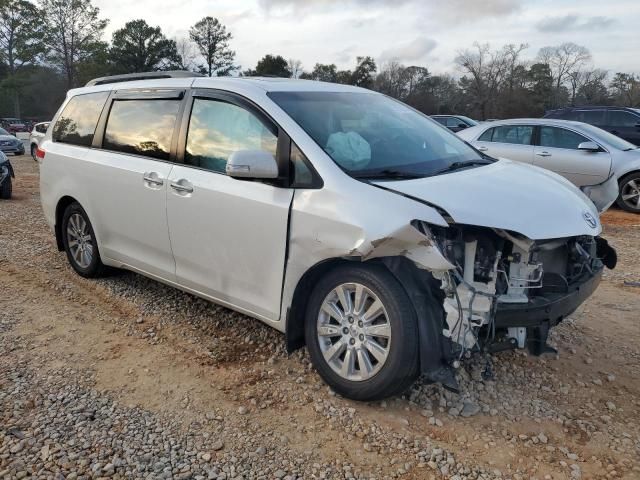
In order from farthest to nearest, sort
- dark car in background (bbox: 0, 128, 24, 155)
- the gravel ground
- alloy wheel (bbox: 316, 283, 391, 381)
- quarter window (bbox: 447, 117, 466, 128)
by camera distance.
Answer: dark car in background (bbox: 0, 128, 24, 155) < quarter window (bbox: 447, 117, 466, 128) < alloy wheel (bbox: 316, 283, 391, 381) < the gravel ground

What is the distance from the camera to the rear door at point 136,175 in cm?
425

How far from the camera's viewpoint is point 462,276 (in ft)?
10.1

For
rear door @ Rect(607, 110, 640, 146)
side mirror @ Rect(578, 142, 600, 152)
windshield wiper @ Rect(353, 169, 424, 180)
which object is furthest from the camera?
rear door @ Rect(607, 110, 640, 146)

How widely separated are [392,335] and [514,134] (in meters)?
8.19

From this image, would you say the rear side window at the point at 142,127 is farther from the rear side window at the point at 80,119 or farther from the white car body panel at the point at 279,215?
the rear side window at the point at 80,119

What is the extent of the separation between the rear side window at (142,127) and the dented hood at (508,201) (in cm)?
191

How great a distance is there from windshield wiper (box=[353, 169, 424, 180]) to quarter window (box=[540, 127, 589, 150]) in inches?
288

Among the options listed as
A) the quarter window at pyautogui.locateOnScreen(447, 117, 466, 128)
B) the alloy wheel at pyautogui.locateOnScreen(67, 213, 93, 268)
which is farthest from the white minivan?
the quarter window at pyautogui.locateOnScreen(447, 117, 466, 128)

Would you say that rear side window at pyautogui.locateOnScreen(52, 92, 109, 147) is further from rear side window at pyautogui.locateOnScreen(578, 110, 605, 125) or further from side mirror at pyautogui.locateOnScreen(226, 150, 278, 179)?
rear side window at pyautogui.locateOnScreen(578, 110, 605, 125)

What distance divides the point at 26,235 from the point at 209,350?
4754mm

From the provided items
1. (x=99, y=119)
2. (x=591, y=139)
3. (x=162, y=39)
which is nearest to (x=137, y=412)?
(x=99, y=119)

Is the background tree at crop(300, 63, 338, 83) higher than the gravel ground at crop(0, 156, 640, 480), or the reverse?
the background tree at crop(300, 63, 338, 83)

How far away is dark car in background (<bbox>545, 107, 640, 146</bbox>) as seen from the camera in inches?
510

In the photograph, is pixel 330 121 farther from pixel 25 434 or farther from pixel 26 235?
pixel 26 235
